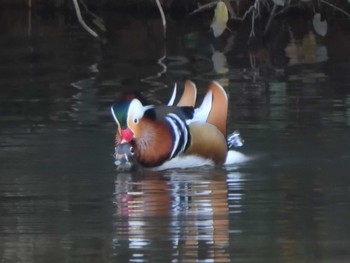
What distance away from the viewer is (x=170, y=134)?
780 centimetres

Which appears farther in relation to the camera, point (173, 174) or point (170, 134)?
point (173, 174)

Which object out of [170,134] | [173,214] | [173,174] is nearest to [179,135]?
[170,134]

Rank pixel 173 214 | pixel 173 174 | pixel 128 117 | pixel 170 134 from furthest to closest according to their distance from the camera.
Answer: pixel 173 174 < pixel 170 134 < pixel 128 117 < pixel 173 214

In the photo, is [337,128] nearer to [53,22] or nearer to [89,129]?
[89,129]

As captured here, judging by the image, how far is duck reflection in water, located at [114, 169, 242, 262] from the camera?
632 centimetres

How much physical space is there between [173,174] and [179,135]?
0.98ft

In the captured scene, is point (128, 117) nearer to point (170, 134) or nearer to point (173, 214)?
point (170, 134)

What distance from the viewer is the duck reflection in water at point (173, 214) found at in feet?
20.7

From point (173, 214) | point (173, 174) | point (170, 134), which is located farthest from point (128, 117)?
point (173, 214)

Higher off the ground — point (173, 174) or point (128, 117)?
point (128, 117)

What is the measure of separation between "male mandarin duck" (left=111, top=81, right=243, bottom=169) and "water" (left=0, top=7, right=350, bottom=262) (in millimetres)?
107

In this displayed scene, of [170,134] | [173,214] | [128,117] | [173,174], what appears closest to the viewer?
[173,214]

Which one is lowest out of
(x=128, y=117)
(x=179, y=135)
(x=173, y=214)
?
(x=173, y=214)

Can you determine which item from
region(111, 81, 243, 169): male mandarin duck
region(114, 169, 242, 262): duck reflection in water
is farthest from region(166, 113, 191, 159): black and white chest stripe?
region(114, 169, 242, 262): duck reflection in water
